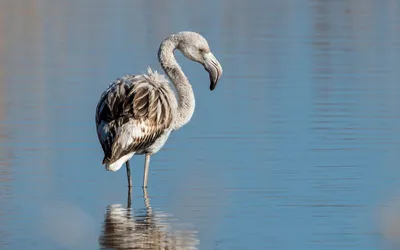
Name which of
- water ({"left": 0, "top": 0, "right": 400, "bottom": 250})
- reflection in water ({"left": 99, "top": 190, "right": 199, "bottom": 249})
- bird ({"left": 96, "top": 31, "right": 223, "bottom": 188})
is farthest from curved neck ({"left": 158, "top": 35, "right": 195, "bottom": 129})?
reflection in water ({"left": 99, "top": 190, "right": 199, "bottom": 249})

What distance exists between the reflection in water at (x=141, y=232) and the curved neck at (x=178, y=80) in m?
1.50

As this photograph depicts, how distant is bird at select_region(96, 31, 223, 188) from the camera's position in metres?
11.1

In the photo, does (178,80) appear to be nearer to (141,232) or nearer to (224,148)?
(224,148)

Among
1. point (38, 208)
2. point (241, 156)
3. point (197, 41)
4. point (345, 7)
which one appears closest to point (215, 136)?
point (241, 156)

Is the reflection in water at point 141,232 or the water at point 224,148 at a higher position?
the water at point 224,148

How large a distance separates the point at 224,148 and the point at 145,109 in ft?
6.81

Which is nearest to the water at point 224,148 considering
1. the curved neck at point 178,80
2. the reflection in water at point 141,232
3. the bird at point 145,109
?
the reflection in water at point 141,232

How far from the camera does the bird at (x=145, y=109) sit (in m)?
11.1

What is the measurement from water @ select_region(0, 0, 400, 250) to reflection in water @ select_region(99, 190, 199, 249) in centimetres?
2

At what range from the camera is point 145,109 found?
11383 millimetres

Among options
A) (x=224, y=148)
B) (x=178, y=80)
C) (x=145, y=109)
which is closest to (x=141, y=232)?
A: (x=145, y=109)

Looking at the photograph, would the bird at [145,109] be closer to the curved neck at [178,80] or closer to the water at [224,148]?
the curved neck at [178,80]

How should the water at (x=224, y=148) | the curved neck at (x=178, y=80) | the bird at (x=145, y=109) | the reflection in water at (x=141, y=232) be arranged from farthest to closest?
the curved neck at (x=178, y=80)
the bird at (x=145, y=109)
the water at (x=224, y=148)
the reflection in water at (x=141, y=232)

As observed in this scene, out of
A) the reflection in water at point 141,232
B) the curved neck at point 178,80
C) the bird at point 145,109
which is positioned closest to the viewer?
the reflection in water at point 141,232
